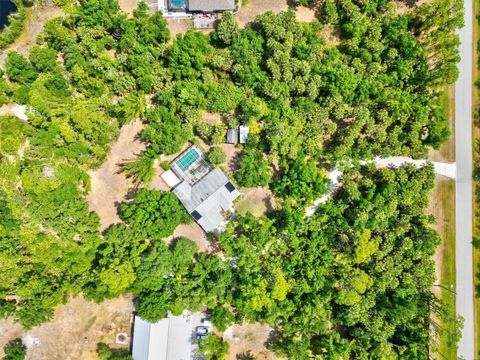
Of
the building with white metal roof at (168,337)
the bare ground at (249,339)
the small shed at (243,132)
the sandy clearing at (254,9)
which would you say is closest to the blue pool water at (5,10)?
the sandy clearing at (254,9)

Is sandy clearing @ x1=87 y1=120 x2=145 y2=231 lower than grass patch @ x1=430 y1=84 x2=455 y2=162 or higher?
lower

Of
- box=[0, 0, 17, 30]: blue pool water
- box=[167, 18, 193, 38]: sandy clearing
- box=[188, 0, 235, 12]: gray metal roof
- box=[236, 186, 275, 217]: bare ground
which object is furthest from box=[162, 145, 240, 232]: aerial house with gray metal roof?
box=[0, 0, 17, 30]: blue pool water

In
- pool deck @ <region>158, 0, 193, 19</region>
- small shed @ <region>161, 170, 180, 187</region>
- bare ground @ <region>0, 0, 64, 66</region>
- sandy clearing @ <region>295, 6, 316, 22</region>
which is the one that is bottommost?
small shed @ <region>161, 170, 180, 187</region>

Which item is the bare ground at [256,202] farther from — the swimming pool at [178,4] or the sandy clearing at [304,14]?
the swimming pool at [178,4]

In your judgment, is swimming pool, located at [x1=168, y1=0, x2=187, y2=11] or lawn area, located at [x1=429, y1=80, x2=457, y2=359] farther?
lawn area, located at [x1=429, y1=80, x2=457, y2=359]

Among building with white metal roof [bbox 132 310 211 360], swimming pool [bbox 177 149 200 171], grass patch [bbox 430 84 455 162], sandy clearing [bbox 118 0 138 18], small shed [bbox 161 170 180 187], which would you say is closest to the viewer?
building with white metal roof [bbox 132 310 211 360]

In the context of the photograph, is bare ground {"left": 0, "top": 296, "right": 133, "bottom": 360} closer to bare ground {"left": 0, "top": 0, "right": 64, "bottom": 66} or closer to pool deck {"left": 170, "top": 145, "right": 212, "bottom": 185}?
pool deck {"left": 170, "top": 145, "right": 212, "bottom": 185}

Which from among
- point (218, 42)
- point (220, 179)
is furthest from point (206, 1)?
point (220, 179)

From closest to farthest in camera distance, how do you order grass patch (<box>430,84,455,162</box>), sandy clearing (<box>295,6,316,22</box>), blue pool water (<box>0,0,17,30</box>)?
grass patch (<box>430,84,455,162</box>) → blue pool water (<box>0,0,17,30</box>) → sandy clearing (<box>295,6,316,22</box>)
